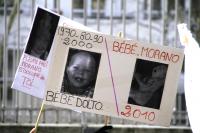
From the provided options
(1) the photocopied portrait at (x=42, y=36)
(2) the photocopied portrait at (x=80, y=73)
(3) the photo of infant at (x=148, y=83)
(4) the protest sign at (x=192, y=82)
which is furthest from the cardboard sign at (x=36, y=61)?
(4) the protest sign at (x=192, y=82)

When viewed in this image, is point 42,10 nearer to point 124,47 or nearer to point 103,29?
point 124,47

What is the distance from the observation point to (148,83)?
537 cm

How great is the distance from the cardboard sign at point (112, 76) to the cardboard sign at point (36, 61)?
1.68 feet

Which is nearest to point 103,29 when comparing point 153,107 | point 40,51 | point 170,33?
point 170,33

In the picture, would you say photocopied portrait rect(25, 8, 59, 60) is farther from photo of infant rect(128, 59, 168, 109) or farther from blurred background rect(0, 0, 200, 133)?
blurred background rect(0, 0, 200, 133)

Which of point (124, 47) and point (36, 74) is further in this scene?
point (36, 74)

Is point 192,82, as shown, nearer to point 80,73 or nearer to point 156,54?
point 156,54

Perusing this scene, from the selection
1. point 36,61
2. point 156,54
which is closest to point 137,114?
point 156,54

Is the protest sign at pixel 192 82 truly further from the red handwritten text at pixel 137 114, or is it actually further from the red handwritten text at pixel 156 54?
the red handwritten text at pixel 137 114

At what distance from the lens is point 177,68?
17.7ft

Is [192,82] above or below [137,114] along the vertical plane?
above

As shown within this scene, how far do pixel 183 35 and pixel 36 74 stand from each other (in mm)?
1411

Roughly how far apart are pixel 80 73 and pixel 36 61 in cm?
68

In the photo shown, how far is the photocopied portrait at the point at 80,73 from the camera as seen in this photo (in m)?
5.24
